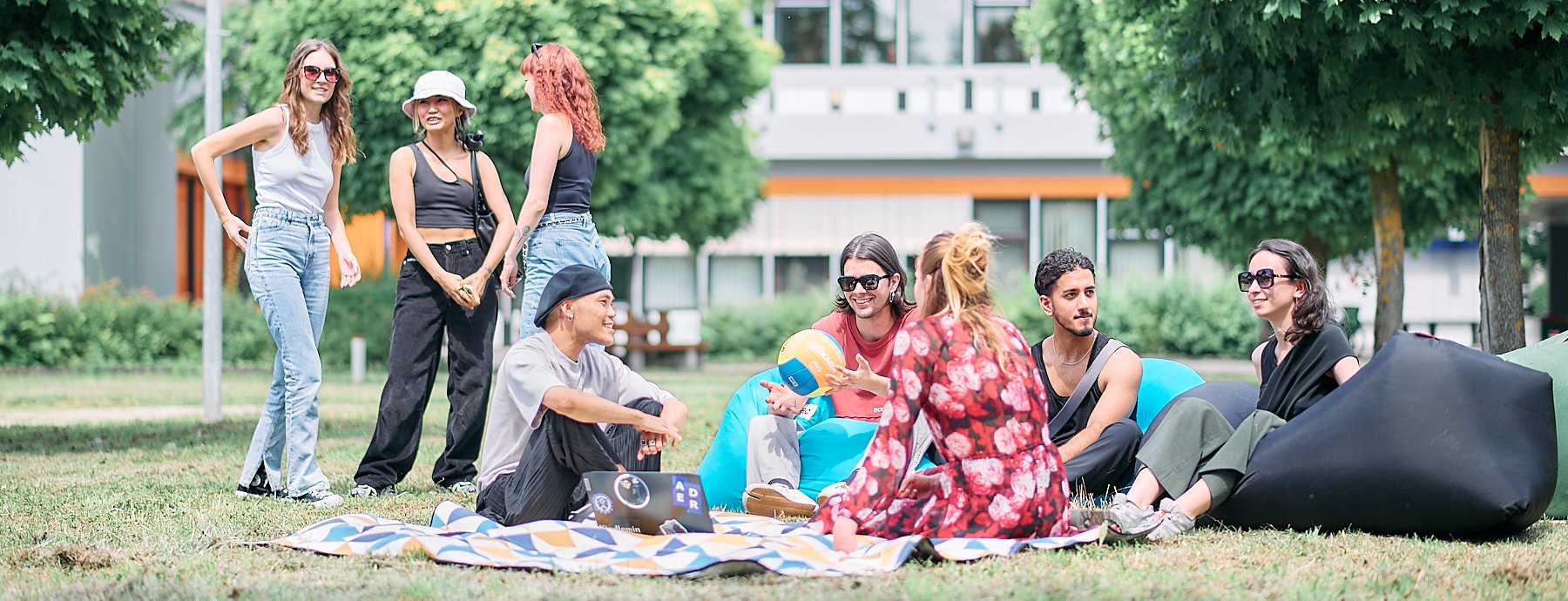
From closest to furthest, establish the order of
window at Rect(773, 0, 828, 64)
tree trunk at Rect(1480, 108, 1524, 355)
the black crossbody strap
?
the black crossbody strap → tree trunk at Rect(1480, 108, 1524, 355) → window at Rect(773, 0, 828, 64)

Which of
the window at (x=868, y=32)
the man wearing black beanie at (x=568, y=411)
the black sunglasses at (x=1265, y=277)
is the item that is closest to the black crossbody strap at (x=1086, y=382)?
the black sunglasses at (x=1265, y=277)

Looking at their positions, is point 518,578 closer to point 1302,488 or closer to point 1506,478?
point 1302,488

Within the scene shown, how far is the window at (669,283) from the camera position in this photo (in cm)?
3459

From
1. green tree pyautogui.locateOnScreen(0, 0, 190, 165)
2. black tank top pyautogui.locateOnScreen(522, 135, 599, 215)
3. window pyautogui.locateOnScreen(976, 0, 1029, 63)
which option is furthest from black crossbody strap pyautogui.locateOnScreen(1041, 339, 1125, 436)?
window pyautogui.locateOnScreen(976, 0, 1029, 63)

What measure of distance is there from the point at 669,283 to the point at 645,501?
1154 inches

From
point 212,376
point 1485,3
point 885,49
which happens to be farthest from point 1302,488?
point 885,49

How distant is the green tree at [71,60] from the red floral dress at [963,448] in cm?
590

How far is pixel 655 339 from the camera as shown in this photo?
1017 inches

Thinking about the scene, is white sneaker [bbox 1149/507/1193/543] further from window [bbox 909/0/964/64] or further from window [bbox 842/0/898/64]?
window [bbox 909/0/964/64]

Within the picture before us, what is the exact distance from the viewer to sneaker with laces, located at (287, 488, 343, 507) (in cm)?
682

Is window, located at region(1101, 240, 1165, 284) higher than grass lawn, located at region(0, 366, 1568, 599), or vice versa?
window, located at region(1101, 240, 1165, 284)

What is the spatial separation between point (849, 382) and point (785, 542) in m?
0.96

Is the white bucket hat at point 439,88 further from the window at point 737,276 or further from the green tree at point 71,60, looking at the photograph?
the window at point 737,276

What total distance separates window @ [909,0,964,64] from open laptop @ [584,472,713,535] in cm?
2854
